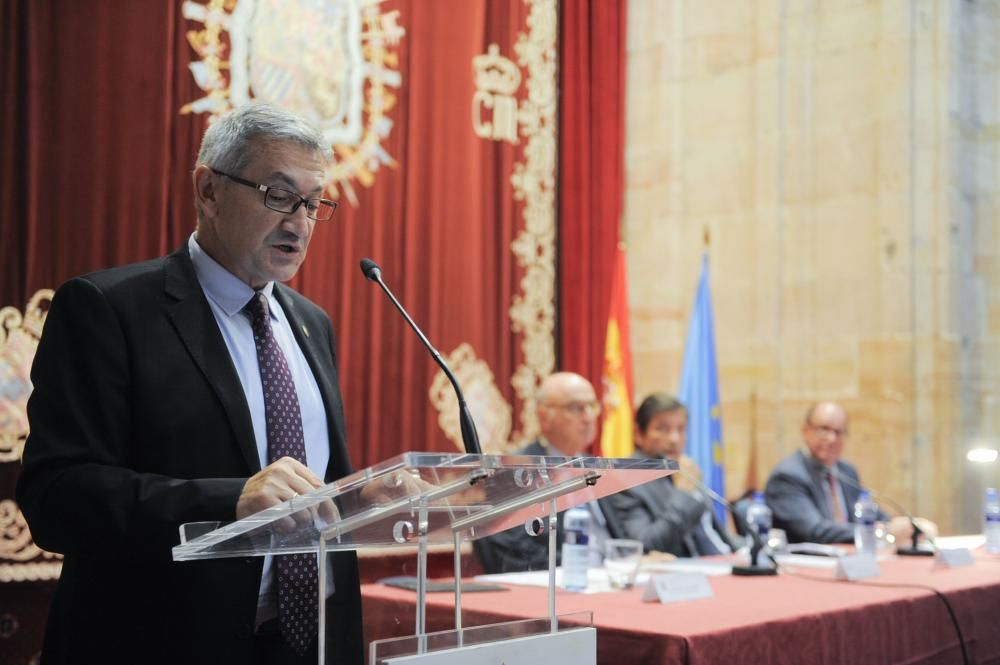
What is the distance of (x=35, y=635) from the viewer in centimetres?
463

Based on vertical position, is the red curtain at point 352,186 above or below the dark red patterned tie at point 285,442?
above

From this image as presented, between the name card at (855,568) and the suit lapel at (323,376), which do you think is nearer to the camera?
the suit lapel at (323,376)

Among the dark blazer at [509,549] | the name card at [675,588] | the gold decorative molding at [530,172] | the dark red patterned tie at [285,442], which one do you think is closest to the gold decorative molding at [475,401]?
the gold decorative molding at [530,172]

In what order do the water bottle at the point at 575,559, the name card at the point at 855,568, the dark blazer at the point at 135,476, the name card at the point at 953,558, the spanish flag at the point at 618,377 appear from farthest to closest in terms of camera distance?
the spanish flag at the point at 618,377
the name card at the point at 953,558
the name card at the point at 855,568
the water bottle at the point at 575,559
the dark blazer at the point at 135,476

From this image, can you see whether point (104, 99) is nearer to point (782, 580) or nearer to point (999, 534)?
point (782, 580)

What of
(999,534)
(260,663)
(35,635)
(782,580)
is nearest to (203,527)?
(260,663)

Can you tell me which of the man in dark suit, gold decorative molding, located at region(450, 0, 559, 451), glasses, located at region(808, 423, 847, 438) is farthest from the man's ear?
glasses, located at region(808, 423, 847, 438)

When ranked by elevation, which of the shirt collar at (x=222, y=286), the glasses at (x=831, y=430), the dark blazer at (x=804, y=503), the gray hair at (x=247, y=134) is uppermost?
the gray hair at (x=247, y=134)

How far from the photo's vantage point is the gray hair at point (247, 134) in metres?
1.95

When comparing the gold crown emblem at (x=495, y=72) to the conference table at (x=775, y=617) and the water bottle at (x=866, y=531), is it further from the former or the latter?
the conference table at (x=775, y=617)

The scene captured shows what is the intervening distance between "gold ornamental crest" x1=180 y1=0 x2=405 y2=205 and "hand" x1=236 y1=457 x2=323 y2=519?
3853 mm

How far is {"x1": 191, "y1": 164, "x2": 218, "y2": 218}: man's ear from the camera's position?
6.53 feet

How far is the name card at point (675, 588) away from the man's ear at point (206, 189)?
1571mm

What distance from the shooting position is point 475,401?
637 centimetres
